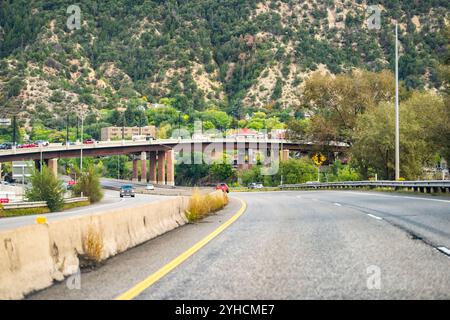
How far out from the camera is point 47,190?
50.3 metres

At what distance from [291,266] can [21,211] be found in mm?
37209

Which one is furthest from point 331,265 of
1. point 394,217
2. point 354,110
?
point 354,110

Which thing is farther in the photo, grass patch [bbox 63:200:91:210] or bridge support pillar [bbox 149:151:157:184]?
bridge support pillar [bbox 149:151:157:184]

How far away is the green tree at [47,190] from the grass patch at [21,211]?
3.52ft

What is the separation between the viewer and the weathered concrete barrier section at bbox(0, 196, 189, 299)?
27.8 feet

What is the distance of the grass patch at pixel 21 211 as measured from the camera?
42.4 metres

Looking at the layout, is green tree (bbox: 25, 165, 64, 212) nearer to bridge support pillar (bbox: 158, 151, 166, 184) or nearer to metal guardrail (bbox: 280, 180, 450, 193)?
metal guardrail (bbox: 280, 180, 450, 193)

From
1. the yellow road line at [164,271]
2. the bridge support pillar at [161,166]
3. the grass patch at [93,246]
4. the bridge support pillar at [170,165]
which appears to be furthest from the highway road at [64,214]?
the bridge support pillar at [161,166]

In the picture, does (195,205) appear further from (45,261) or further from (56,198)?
A: (56,198)

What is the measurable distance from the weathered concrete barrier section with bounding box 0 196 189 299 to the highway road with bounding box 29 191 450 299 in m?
0.25

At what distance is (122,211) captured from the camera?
13.9 m

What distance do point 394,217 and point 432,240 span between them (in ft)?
20.9

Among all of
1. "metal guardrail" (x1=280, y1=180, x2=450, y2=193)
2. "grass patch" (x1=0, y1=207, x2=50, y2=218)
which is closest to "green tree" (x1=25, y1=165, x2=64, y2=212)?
"grass patch" (x1=0, y1=207, x2=50, y2=218)

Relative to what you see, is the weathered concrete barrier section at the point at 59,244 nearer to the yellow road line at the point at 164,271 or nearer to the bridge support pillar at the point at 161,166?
the yellow road line at the point at 164,271
